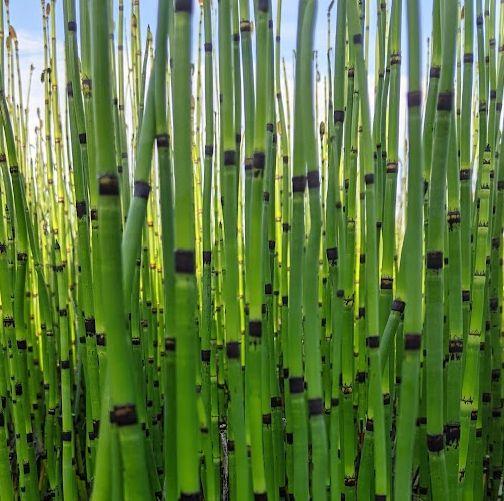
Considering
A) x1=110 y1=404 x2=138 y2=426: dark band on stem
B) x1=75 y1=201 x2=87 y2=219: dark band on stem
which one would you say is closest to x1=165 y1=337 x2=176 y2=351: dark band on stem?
x1=110 y1=404 x2=138 y2=426: dark band on stem

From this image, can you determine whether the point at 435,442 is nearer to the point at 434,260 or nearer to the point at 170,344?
the point at 434,260

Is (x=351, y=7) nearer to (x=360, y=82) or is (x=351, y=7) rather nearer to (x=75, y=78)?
(x=360, y=82)

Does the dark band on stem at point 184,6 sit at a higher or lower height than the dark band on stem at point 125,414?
higher

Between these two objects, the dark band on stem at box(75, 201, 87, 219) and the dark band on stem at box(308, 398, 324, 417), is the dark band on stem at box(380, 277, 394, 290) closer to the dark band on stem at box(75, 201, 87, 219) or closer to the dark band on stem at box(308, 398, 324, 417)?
the dark band on stem at box(308, 398, 324, 417)

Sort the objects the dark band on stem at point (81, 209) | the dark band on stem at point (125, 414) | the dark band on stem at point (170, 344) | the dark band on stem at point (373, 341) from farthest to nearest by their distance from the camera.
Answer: the dark band on stem at point (81, 209) < the dark band on stem at point (373, 341) < the dark band on stem at point (170, 344) < the dark band on stem at point (125, 414)

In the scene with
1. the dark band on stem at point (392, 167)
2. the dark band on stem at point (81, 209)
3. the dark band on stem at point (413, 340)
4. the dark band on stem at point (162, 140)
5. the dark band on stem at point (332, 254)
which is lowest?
the dark band on stem at point (413, 340)

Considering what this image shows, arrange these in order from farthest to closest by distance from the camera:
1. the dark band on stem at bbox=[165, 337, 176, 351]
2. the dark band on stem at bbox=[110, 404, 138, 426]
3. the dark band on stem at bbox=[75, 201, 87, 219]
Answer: the dark band on stem at bbox=[75, 201, 87, 219]
the dark band on stem at bbox=[165, 337, 176, 351]
the dark band on stem at bbox=[110, 404, 138, 426]

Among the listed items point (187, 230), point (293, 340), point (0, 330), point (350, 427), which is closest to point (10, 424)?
point (0, 330)

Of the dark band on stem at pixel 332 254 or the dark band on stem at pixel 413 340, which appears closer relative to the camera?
the dark band on stem at pixel 413 340

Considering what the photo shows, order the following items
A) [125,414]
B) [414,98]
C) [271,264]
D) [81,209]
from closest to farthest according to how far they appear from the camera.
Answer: [125,414], [414,98], [81,209], [271,264]

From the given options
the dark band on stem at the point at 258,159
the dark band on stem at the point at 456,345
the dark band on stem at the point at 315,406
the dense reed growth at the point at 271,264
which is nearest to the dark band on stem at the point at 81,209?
the dense reed growth at the point at 271,264

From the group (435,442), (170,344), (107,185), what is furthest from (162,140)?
(435,442)

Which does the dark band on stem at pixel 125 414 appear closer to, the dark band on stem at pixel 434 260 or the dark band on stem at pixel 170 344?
the dark band on stem at pixel 170 344

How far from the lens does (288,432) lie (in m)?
1.16
